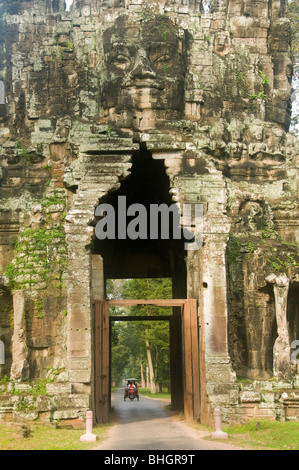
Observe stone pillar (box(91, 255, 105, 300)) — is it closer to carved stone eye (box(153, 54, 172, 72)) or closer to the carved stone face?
the carved stone face

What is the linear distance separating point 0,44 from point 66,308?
1009 centimetres

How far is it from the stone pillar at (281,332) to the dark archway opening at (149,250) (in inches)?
177

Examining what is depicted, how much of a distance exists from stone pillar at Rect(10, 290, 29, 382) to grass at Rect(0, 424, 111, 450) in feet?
6.35

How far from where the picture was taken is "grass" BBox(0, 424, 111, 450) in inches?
485

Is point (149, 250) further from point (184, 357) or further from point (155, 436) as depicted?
point (155, 436)

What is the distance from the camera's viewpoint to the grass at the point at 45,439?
12320 millimetres

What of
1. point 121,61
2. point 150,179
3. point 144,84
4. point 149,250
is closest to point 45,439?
point 150,179

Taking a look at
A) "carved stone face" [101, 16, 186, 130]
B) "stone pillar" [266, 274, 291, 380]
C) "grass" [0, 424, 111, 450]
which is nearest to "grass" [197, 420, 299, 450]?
"stone pillar" [266, 274, 291, 380]

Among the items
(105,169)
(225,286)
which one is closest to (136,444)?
(225,286)

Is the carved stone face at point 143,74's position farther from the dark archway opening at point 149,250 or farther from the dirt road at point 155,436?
the dirt road at point 155,436

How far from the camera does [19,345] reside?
1728 centimetres

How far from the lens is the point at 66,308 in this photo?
17.4 m

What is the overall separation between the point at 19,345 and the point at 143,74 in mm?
8441
